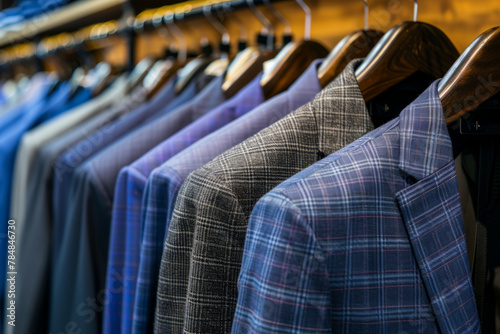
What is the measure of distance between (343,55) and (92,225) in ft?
1.51

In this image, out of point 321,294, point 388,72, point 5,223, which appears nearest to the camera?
point 321,294

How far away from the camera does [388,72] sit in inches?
24.2

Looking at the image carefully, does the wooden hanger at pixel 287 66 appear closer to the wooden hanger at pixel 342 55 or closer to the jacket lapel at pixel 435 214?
the wooden hanger at pixel 342 55

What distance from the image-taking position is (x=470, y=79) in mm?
520

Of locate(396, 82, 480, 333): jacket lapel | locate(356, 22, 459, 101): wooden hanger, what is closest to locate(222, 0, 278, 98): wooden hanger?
locate(356, 22, 459, 101): wooden hanger

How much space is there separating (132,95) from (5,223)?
0.37 metres

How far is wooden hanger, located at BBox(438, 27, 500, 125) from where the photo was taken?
1.70ft

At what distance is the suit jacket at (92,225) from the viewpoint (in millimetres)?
784

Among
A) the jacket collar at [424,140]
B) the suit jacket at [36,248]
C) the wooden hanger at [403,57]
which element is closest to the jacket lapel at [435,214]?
the jacket collar at [424,140]

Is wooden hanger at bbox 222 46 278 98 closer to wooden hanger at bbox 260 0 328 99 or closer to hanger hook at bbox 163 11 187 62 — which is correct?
wooden hanger at bbox 260 0 328 99

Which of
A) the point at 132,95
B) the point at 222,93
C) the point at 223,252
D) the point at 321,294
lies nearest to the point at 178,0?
the point at 132,95

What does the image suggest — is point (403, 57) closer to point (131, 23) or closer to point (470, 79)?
point (470, 79)

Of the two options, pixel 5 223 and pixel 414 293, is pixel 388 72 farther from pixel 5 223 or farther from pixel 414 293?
pixel 5 223

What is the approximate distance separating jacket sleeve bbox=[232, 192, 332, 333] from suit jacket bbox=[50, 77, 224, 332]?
1.32 feet
